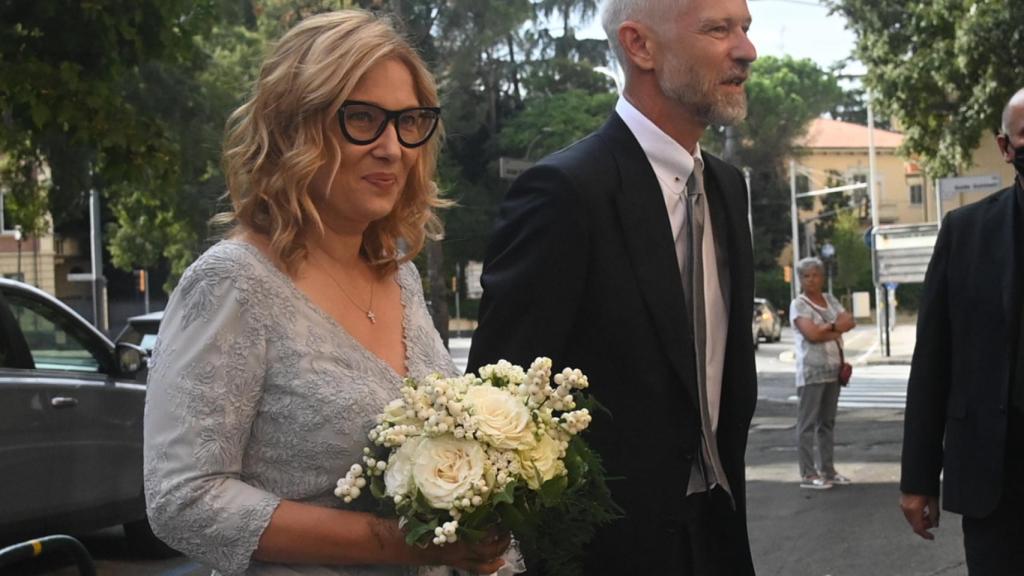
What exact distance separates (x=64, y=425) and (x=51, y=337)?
1121 mm

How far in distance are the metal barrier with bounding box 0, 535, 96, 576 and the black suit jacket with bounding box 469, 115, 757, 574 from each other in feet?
5.21

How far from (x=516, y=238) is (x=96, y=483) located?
6213 mm

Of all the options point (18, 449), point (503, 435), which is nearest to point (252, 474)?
point (503, 435)

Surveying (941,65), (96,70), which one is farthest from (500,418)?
(941,65)

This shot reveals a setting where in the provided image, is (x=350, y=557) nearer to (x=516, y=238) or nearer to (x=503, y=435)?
(x=503, y=435)

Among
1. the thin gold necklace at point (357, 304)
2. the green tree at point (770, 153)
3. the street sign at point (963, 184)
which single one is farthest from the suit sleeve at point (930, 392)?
the green tree at point (770, 153)

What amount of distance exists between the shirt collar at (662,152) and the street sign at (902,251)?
101ft

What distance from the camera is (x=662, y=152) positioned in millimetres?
3381

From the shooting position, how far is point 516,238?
10.5 feet

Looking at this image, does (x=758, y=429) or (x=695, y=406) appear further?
(x=758, y=429)

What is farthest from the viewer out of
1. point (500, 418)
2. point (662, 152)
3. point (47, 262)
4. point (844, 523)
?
point (47, 262)

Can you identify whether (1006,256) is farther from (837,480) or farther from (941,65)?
(941,65)

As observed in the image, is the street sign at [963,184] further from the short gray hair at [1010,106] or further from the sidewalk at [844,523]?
the short gray hair at [1010,106]

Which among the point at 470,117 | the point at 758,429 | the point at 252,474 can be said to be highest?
the point at 470,117
